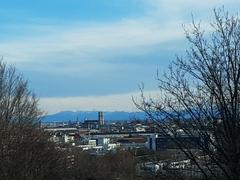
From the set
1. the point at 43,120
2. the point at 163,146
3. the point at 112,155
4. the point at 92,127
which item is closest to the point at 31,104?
the point at 43,120

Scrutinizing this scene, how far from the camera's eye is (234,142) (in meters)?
10.7

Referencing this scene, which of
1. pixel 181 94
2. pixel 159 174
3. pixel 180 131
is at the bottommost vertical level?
pixel 159 174

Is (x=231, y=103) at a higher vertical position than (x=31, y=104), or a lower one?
lower

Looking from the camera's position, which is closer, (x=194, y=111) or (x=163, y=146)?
(x=194, y=111)

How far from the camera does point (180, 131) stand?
38.2 feet

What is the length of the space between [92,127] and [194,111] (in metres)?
131

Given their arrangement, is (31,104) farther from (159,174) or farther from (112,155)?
(112,155)

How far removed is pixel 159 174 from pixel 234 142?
6.75 feet

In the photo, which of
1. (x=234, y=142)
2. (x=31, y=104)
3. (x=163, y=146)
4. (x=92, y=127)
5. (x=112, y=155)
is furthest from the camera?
(x=92, y=127)

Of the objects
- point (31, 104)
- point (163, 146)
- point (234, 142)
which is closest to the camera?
point (234, 142)

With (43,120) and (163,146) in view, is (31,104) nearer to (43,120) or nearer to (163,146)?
(43,120)

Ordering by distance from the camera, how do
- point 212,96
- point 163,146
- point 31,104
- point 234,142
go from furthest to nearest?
point 31,104, point 163,146, point 212,96, point 234,142

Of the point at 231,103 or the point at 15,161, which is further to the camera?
the point at 15,161

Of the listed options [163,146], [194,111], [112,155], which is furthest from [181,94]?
[112,155]
